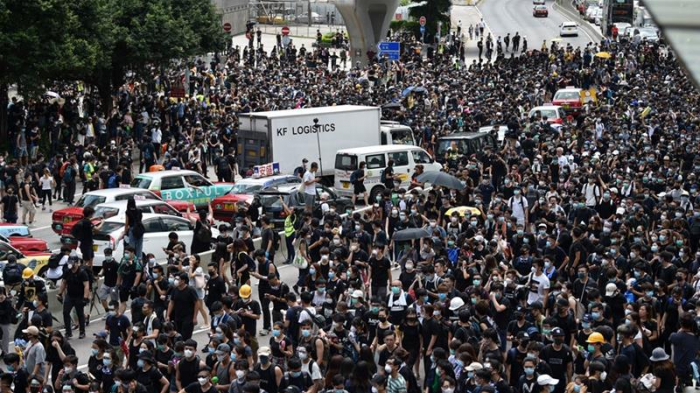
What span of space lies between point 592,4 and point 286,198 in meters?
77.0

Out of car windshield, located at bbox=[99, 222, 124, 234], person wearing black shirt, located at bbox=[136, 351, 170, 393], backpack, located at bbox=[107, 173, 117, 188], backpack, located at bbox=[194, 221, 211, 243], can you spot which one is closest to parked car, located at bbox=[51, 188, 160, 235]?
→ car windshield, located at bbox=[99, 222, 124, 234]

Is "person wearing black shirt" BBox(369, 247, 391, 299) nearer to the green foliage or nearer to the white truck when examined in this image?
the white truck

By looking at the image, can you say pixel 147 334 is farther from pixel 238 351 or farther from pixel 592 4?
pixel 592 4

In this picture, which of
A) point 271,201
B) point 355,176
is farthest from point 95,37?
point 271,201

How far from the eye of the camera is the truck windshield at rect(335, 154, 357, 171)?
30844mm

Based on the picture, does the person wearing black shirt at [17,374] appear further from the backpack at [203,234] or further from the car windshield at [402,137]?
the car windshield at [402,137]

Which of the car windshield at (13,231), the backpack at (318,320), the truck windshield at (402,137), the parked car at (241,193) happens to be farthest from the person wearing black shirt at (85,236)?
the truck windshield at (402,137)

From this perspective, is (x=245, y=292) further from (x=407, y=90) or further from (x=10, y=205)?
(x=407, y=90)

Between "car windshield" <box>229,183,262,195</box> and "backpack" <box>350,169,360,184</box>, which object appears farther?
"car windshield" <box>229,183,262,195</box>

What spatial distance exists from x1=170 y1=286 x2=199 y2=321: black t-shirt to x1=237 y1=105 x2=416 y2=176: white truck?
51.9ft

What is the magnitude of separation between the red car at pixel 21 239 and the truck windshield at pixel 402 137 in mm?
13462

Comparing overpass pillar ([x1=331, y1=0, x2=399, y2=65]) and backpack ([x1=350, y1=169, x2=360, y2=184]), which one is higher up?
overpass pillar ([x1=331, y1=0, x2=399, y2=65])

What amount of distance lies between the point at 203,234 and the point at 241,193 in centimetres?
685

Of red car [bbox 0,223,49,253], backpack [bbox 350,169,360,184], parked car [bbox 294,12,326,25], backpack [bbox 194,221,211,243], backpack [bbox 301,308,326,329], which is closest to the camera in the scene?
backpack [bbox 301,308,326,329]
